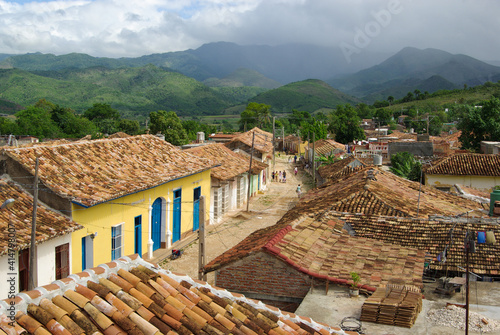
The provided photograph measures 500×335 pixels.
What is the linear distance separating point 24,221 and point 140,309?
333 inches

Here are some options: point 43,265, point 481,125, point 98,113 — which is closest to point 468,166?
point 481,125

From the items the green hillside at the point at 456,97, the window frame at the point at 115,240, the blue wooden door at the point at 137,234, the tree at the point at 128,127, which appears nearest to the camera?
the window frame at the point at 115,240

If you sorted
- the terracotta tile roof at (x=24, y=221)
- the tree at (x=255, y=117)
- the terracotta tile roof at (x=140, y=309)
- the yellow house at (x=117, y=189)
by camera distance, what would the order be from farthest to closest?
1. the tree at (x=255, y=117)
2. the yellow house at (x=117, y=189)
3. the terracotta tile roof at (x=24, y=221)
4. the terracotta tile roof at (x=140, y=309)

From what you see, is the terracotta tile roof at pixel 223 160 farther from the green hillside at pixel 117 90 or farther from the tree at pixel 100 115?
the green hillside at pixel 117 90

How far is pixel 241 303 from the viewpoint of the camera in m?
5.55

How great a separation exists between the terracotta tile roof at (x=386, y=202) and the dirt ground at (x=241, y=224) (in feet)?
13.7

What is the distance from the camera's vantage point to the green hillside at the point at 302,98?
154875 millimetres

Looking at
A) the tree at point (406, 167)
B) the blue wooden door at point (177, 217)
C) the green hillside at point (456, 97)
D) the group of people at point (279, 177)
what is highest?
the green hillside at point (456, 97)

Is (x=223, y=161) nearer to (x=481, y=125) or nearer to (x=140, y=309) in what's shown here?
(x=140, y=309)

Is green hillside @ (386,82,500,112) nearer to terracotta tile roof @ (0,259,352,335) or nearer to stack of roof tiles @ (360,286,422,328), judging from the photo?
stack of roof tiles @ (360,286,422,328)

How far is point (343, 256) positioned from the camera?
976 centimetres

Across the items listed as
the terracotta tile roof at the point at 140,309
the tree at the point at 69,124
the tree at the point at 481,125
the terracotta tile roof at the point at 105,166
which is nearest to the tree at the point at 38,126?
the tree at the point at 69,124

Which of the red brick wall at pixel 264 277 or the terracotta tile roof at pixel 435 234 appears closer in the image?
the red brick wall at pixel 264 277

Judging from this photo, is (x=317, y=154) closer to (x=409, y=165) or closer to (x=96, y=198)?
(x=409, y=165)
